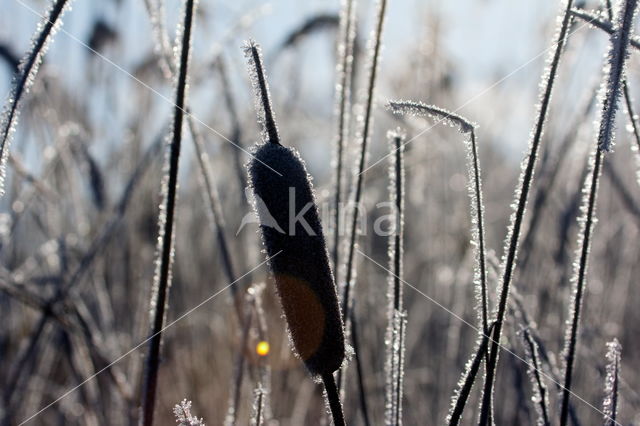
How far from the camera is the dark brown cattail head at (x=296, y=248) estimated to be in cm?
39

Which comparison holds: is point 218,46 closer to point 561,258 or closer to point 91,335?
point 91,335

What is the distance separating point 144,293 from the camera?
1116 millimetres

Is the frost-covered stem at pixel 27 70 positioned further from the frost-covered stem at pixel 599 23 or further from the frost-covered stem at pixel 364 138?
the frost-covered stem at pixel 599 23

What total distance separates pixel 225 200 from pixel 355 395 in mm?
933

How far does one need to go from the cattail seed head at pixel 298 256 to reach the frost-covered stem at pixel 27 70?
171 mm

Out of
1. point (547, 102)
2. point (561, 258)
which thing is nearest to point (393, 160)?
point (547, 102)

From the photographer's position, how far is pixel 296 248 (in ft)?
1.29

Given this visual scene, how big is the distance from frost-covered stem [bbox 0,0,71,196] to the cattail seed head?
0.17 m

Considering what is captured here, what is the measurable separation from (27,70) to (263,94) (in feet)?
0.57

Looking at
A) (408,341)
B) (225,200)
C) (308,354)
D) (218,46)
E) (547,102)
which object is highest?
(225,200)

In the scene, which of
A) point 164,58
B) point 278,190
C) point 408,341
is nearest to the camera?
point 278,190

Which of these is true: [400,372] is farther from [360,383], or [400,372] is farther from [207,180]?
[207,180]

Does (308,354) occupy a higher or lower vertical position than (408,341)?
lower

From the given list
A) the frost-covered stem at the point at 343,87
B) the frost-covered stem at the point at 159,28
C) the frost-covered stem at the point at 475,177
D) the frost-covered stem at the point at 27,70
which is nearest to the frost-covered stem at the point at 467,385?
the frost-covered stem at the point at 475,177
